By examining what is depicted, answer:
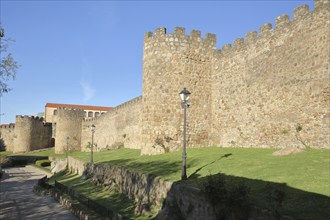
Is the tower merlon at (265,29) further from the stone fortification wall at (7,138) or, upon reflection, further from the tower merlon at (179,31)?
the stone fortification wall at (7,138)

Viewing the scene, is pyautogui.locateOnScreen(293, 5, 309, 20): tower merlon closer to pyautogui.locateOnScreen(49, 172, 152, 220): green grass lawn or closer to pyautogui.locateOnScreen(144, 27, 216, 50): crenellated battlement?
pyautogui.locateOnScreen(144, 27, 216, 50): crenellated battlement

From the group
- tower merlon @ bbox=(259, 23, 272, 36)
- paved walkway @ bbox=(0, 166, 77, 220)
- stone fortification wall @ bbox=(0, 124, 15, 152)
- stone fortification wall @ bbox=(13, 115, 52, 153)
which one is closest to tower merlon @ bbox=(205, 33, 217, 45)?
tower merlon @ bbox=(259, 23, 272, 36)

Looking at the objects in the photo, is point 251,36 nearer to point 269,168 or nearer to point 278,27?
point 278,27

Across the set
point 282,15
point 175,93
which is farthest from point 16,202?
point 282,15

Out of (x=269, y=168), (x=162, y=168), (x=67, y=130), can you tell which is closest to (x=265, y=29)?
(x=162, y=168)

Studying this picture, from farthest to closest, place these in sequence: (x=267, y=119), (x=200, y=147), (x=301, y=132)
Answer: (x=200, y=147), (x=267, y=119), (x=301, y=132)

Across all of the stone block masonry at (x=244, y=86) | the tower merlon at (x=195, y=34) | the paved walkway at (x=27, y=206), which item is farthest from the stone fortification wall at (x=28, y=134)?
the tower merlon at (x=195, y=34)

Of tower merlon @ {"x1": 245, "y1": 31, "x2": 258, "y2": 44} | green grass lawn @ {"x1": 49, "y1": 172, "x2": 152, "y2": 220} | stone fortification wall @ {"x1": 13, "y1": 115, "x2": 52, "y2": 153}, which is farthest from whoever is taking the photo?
stone fortification wall @ {"x1": 13, "y1": 115, "x2": 52, "y2": 153}

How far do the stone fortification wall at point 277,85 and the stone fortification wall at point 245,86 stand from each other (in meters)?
0.04

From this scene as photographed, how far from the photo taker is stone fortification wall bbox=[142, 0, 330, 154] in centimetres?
1555

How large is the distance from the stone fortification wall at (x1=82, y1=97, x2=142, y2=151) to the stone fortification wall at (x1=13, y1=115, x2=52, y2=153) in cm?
1696

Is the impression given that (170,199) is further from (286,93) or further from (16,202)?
(16,202)

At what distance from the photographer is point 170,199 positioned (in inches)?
456

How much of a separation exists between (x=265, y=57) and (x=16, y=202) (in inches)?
680
